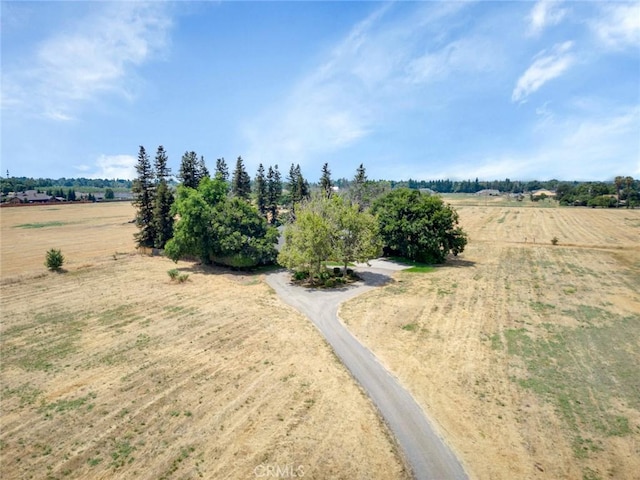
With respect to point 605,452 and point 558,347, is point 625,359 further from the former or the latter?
point 605,452

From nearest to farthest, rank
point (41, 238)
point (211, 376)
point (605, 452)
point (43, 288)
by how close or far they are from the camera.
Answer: point (605, 452)
point (211, 376)
point (43, 288)
point (41, 238)

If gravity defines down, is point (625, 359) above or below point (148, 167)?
below

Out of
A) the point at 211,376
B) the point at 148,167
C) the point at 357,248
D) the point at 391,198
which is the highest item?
the point at 148,167

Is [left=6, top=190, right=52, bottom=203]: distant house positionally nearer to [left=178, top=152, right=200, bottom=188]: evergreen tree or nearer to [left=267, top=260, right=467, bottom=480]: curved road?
[left=178, top=152, right=200, bottom=188]: evergreen tree

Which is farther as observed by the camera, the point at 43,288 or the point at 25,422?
the point at 43,288

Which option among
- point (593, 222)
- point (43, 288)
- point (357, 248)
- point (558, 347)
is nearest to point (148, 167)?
point (43, 288)

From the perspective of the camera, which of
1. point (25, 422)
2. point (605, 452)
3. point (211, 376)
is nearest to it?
point (605, 452)
